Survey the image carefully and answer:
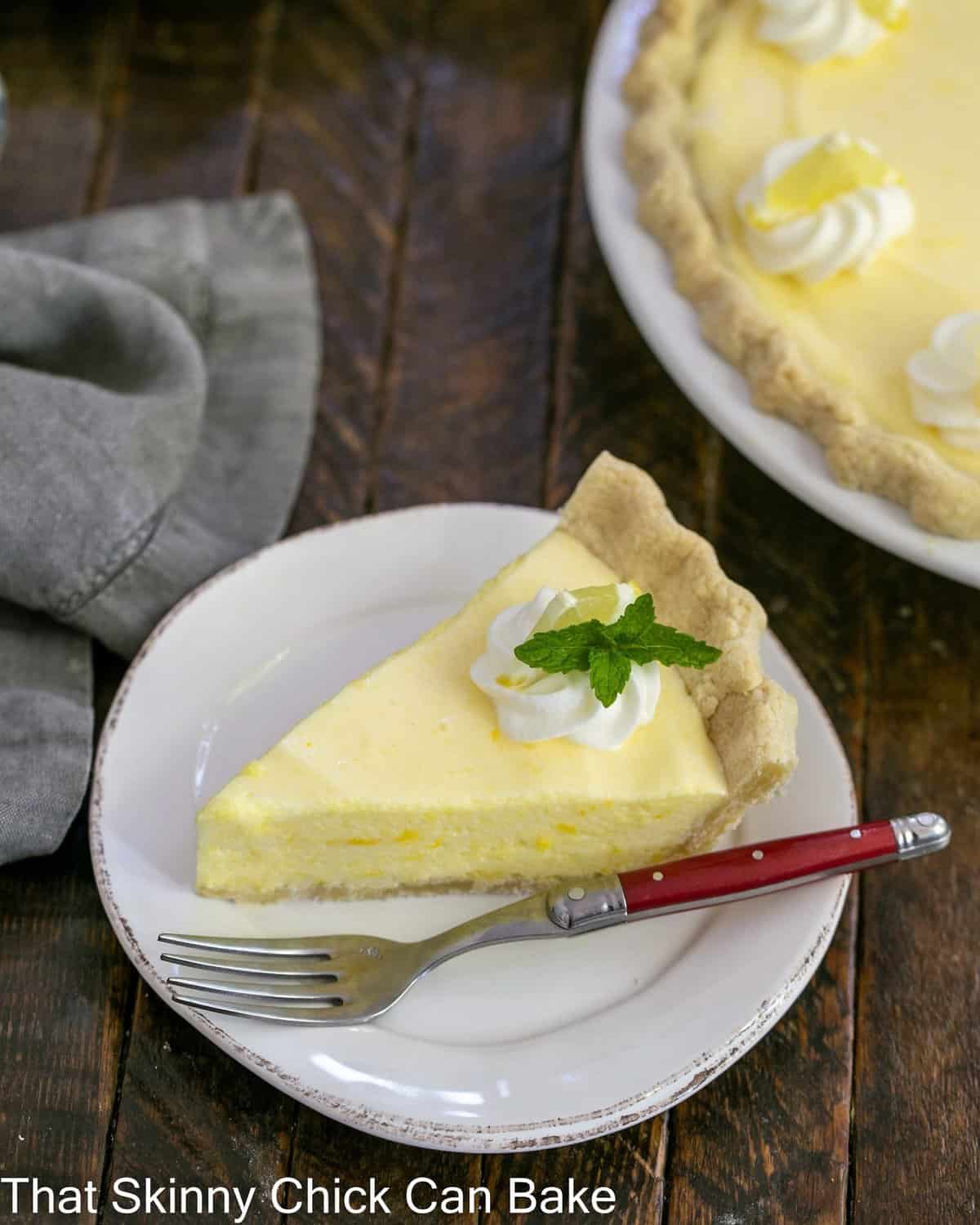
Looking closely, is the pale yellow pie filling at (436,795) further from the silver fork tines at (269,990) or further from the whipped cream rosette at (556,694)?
the silver fork tines at (269,990)

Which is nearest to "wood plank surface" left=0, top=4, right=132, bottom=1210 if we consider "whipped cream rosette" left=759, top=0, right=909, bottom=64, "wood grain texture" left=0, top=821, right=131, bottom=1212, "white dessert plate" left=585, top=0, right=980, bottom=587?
"wood grain texture" left=0, top=821, right=131, bottom=1212

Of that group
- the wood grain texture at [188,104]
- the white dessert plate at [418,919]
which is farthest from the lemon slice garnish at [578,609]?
the wood grain texture at [188,104]

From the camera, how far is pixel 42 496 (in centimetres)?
231

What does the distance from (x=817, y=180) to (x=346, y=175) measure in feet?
3.79

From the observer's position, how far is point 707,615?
7.26 feet

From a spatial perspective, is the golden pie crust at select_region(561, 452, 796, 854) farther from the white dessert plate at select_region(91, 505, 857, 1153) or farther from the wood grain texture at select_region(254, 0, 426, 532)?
the wood grain texture at select_region(254, 0, 426, 532)

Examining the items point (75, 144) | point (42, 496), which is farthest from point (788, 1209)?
point (75, 144)

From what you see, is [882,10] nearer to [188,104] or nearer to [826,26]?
[826,26]

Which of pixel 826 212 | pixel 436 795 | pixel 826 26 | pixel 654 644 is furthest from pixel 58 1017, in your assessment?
pixel 826 26

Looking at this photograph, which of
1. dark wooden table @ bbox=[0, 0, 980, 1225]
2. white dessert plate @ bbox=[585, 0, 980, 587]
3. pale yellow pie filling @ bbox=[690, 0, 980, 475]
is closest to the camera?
dark wooden table @ bbox=[0, 0, 980, 1225]

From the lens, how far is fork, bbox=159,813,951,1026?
6.48ft

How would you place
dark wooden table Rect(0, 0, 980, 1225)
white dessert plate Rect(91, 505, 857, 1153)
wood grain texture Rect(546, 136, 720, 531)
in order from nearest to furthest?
1. white dessert plate Rect(91, 505, 857, 1153)
2. dark wooden table Rect(0, 0, 980, 1225)
3. wood grain texture Rect(546, 136, 720, 531)

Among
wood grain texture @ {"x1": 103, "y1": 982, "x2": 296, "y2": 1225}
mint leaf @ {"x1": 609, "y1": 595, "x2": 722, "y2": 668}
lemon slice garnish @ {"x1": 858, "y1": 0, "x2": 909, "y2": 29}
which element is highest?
lemon slice garnish @ {"x1": 858, "y1": 0, "x2": 909, "y2": 29}

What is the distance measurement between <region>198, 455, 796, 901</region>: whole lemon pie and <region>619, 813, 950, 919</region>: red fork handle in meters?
0.10
